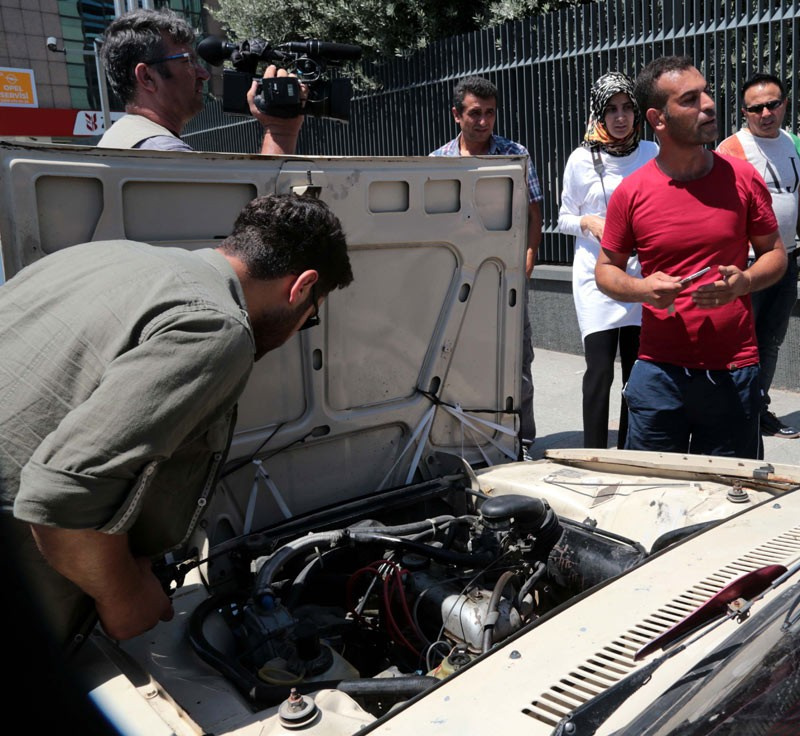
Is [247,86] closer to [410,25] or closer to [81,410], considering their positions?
[81,410]

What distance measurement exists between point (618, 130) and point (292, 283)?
3157 mm

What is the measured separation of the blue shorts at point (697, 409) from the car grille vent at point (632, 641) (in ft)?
3.55

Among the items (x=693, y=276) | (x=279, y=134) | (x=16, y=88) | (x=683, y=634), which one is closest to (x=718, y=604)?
(x=683, y=634)

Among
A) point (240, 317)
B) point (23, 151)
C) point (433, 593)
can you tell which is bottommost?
point (433, 593)

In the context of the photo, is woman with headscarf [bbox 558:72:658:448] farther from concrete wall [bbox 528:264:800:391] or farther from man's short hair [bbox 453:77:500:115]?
concrete wall [bbox 528:264:800:391]

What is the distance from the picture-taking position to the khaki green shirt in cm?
160

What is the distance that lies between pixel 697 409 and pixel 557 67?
5.41 meters

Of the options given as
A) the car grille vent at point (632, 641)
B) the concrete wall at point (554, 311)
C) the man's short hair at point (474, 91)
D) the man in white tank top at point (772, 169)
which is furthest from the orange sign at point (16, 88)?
the car grille vent at point (632, 641)

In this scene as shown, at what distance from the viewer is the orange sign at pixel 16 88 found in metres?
17.9

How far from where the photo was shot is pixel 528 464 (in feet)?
10.7

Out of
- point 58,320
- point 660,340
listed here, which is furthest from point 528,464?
point 58,320

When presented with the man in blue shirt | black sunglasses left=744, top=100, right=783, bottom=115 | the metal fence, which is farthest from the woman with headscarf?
the metal fence

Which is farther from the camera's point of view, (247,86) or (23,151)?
(247,86)

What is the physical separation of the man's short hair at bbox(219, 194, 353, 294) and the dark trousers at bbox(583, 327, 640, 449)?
2.76m
